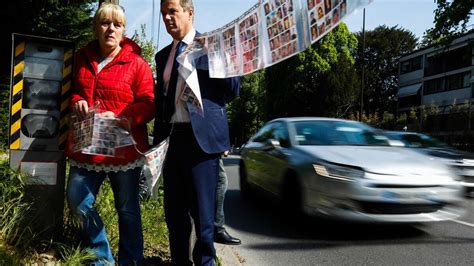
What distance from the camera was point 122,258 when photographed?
3053 millimetres

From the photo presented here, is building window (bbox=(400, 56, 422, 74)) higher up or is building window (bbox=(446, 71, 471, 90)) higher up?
building window (bbox=(400, 56, 422, 74))

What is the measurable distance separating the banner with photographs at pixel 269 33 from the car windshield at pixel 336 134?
418 centimetres

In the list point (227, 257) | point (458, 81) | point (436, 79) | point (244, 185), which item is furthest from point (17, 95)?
point (436, 79)

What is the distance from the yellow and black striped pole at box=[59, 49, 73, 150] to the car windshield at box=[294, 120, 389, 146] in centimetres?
378

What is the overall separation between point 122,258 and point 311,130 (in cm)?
438

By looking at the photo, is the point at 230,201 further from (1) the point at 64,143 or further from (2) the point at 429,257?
(1) the point at 64,143

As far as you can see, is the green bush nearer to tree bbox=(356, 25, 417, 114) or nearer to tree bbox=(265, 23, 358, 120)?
tree bbox=(265, 23, 358, 120)

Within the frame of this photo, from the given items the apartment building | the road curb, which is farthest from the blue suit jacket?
the apartment building

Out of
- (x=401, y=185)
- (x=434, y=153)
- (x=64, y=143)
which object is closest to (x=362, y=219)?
(x=401, y=185)

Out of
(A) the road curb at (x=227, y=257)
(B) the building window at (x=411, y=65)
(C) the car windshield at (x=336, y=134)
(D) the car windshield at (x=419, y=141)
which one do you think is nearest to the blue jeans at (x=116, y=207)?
(A) the road curb at (x=227, y=257)

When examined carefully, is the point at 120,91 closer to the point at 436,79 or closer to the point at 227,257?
the point at 227,257

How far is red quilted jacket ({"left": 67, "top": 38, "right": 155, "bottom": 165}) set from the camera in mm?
2938

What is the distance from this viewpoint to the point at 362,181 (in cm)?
532

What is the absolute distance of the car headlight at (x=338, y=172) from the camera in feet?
17.7
